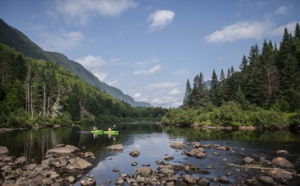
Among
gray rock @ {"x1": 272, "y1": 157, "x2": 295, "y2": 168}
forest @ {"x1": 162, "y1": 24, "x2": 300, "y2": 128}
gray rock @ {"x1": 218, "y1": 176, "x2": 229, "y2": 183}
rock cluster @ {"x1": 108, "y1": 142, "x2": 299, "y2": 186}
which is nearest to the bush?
forest @ {"x1": 162, "y1": 24, "x2": 300, "y2": 128}

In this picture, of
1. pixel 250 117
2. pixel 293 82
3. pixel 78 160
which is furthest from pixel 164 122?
pixel 78 160

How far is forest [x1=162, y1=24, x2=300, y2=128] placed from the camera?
265 ft

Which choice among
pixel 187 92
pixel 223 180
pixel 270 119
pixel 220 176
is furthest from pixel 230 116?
pixel 223 180

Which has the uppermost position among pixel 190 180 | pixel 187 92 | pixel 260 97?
pixel 187 92

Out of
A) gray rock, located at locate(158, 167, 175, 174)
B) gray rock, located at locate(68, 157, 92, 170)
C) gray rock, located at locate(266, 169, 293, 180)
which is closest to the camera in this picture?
gray rock, located at locate(266, 169, 293, 180)

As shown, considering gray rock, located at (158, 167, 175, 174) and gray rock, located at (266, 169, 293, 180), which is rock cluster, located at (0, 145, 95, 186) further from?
gray rock, located at (266, 169, 293, 180)

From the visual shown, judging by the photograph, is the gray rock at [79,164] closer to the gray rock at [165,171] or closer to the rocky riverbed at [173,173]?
the rocky riverbed at [173,173]

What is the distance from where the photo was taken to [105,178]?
24562mm

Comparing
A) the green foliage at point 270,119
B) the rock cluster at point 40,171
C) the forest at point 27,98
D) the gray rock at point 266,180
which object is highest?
the forest at point 27,98

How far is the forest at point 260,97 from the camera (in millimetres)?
80625

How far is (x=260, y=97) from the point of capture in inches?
3748

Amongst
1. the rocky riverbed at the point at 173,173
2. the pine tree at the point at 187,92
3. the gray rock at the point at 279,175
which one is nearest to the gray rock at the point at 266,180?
the rocky riverbed at the point at 173,173

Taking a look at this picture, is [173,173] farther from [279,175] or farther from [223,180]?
[279,175]

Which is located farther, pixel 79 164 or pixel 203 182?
pixel 79 164
